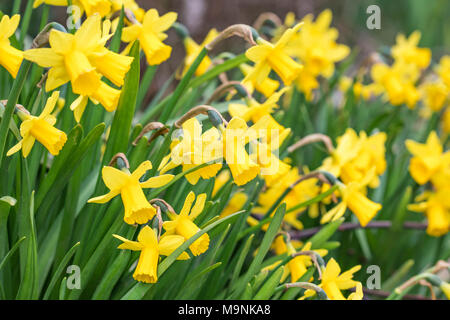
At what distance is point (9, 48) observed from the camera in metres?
1.07

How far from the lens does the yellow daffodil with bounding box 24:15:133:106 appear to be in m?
0.98

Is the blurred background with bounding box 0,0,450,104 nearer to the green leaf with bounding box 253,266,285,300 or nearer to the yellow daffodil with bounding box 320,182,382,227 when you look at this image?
the yellow daffodil with bounding box 320,182,382,227

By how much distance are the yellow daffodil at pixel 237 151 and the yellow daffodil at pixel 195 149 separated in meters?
0.02

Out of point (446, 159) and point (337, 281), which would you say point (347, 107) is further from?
point (337, 281)

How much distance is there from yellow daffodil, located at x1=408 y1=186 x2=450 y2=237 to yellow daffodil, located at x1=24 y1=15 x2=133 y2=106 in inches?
49.2

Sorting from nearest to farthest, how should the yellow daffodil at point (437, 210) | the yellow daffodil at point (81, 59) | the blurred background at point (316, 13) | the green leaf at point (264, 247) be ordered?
the yellow daffodil at point (81, 59) → the green leaf at point (264, 247) → the yellow daffodil at point (437, 210) → the blurred background at point (316, 13)

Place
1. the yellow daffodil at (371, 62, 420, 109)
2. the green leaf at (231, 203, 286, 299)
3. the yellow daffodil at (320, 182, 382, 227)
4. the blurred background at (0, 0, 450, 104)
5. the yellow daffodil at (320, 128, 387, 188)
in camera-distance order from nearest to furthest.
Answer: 1. the green leaf at (231, 203, 286, 299)
2. the yellow daffodil at (320, 182, 382, 227)
3. the yellow daffodil at (320, 128, 387, 188)
4. the yellow daffodil at (371, 62, 420, 109)
5. the blurred background at (0, 0, 450, 104)

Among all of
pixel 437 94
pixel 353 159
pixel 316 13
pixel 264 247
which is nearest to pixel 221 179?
pixel 353 159

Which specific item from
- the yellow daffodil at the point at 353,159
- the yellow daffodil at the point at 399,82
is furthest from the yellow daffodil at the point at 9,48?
the yellow daffodil at the point at 399,82

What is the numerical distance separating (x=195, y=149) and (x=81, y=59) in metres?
0.25

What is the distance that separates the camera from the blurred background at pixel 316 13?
4.47 meters

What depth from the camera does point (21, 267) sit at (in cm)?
119

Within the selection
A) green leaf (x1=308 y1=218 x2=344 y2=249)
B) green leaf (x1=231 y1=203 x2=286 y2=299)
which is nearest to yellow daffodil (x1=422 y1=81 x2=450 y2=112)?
green leaf (x1=308 y1=218 x2=344 y2=249)

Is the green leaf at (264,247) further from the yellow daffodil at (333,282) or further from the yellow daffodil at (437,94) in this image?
the yellow daffodil at (437,94)
